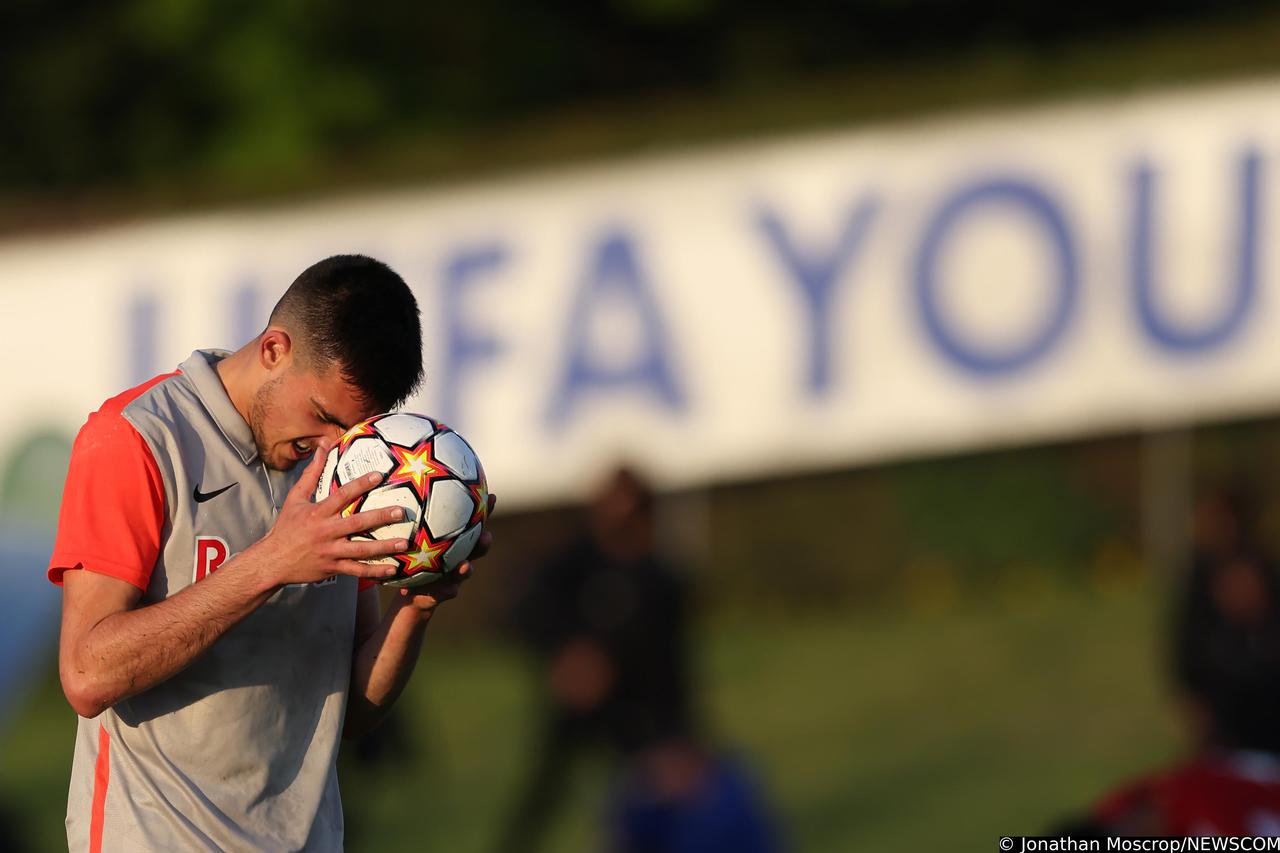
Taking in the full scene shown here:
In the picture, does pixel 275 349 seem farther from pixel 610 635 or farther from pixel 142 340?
pixel 142 340

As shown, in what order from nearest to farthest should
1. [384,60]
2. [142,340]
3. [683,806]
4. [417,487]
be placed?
[417,487]
[683,806]
[142,340]
[384,60]

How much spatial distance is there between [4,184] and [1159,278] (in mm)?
13126

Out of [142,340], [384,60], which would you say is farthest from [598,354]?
[384,60]

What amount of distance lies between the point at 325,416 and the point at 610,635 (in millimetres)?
6172

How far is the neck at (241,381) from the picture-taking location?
396 cm

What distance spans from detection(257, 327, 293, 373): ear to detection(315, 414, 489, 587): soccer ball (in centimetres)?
20

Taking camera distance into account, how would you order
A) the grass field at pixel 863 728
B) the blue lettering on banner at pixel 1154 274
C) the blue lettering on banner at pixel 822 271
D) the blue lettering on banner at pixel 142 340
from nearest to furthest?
the grass field at pixel 863 728 < the blue lettering on banner at pixel 1154 274 < the blue lettering on banner at pixel 822 271 < the blue lettering on banner at pixel 142 340

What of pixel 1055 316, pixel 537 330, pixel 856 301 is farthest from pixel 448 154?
pixel 1055 316

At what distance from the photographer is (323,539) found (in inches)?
139

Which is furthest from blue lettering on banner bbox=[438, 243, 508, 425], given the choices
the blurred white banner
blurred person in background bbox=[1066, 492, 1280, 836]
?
blurred person in background bbox=[1066, 492, 1280, 836]

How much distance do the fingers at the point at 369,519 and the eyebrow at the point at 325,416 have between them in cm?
29

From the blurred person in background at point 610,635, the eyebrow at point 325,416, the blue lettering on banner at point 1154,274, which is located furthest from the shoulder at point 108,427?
the blue lettering on banner at point 1154,274

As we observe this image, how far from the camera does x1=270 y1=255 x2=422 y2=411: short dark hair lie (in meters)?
3.77

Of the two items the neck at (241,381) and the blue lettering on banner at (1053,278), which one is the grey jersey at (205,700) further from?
the blue lettering on banner at (1053,278)
